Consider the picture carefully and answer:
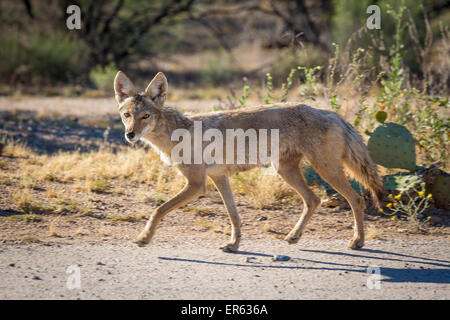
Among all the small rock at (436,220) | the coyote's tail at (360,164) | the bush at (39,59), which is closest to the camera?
the coyote's tail at (360,164)

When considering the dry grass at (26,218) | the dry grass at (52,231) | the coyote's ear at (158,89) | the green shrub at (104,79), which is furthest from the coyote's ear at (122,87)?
the green shrub at (104,79)

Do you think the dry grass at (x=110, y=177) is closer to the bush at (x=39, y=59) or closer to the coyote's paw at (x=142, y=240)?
the coyote's paw at (x=142, y=240)

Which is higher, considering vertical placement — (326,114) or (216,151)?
(326,114)

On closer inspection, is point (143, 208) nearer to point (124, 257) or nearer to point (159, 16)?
point (124, 257)

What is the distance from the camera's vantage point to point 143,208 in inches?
300

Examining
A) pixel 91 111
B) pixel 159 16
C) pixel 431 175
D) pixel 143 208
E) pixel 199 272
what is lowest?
pixel 199 272

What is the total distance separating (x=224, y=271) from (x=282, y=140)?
175 centimetres

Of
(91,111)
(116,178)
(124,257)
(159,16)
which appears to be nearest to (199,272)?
(124,257)

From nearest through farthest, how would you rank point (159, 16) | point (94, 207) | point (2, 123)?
point (94, 207), point (2, 123), point (159, 16)

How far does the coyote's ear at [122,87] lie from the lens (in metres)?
6.39

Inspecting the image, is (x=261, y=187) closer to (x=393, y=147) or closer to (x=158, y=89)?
(x=393, y=147)

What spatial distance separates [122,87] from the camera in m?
6.46

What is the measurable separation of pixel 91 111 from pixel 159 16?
7.41 m
